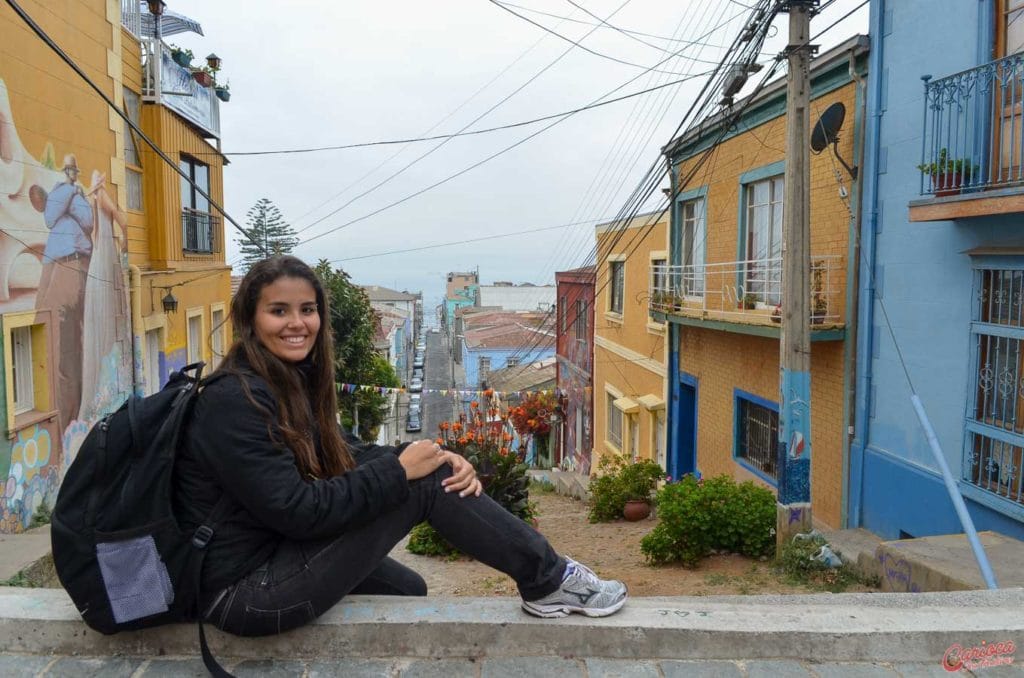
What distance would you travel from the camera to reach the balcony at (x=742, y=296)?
863 centimetres

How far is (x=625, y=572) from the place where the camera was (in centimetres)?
747

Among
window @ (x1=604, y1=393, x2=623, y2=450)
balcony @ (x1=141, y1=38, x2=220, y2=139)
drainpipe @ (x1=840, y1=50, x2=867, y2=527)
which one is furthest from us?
window @ (x1=604, y1=393, x2=623, y2=450)

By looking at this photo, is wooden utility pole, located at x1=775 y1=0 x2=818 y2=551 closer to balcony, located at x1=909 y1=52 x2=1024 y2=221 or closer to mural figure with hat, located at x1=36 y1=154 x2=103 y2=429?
balcony, located at x1=909 y1=52 x2=1024 y2=221

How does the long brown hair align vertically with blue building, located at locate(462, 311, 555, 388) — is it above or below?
above

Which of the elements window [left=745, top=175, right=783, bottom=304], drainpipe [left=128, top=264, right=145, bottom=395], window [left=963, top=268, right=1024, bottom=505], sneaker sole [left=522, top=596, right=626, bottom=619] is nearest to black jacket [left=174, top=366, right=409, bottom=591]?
sneaker sole [left=522, top=596, right=626, bottom=619]

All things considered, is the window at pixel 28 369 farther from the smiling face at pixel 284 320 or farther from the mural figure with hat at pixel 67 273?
the smiling face at pixel 284 320

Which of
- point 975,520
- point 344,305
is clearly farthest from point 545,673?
point 344,305

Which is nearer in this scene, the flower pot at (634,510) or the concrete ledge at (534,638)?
the concrete ledge at (534,638)

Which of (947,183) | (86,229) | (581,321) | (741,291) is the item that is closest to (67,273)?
(86,229)

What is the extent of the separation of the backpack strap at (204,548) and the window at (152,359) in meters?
11.1

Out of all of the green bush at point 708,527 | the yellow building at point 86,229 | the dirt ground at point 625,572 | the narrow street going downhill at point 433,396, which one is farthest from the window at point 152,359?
the narrow street going downhill at point 433,396

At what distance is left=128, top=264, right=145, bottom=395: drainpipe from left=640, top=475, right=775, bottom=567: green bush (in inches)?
322

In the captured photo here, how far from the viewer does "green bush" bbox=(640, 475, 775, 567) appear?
7.41 metres

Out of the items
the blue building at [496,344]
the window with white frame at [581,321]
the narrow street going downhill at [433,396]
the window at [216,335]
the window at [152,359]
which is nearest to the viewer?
the window at [152,359]
